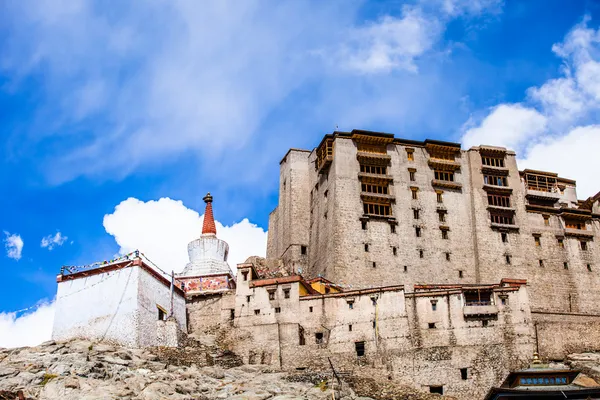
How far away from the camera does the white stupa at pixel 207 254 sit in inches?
2859

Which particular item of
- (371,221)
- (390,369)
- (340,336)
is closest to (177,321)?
(340,336)

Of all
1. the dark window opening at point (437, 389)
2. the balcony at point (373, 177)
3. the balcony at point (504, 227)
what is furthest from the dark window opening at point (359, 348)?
the balcony at point (504, 227)

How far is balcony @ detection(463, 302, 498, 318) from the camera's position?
62.4 m

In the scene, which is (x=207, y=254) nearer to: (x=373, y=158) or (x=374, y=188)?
(x=374, y=188)

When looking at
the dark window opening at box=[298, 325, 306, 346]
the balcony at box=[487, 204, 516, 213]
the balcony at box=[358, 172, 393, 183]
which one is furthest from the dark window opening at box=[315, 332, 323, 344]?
the balcony at box=[487, 204, 516, 213]

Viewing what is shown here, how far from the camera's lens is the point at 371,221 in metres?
77.5

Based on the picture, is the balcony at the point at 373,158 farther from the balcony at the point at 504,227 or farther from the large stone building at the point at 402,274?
the balcony at the point at 504,227

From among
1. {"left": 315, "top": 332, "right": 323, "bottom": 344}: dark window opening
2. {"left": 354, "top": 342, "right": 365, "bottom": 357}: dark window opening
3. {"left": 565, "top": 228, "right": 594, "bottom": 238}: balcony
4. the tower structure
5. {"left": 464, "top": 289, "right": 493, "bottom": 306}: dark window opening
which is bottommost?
{"left": 354, "top": 342, "right": 365, "bottom": 357}: dark window opening

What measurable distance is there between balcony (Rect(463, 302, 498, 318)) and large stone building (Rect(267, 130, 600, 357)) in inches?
502

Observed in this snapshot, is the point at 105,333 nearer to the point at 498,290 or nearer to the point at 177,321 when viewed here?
the point at 177,321

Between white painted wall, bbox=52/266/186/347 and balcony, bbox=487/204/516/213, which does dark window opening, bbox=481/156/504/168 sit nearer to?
balcony, bbox=487/204/516/213

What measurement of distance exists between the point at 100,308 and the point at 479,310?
26935mm

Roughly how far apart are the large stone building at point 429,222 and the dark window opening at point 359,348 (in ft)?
41.8

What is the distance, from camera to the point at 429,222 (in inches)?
3132
